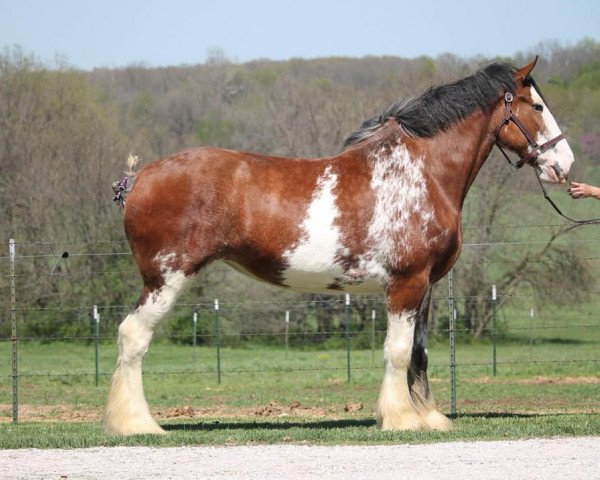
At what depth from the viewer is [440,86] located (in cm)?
988

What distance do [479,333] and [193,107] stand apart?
3798 centimetres

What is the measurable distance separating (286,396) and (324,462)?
9.29m

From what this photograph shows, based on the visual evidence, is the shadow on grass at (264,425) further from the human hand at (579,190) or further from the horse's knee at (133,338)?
the human hand at (579,190)

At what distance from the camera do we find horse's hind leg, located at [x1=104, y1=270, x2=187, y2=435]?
9023 mm

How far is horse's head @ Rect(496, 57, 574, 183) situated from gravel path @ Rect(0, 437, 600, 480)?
8.50ft

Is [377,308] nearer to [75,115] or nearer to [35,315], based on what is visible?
[35,315]

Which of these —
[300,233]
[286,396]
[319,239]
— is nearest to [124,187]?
[300,233]

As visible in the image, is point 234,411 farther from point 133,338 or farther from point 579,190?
point 579,190

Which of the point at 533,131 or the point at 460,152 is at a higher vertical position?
the point at 533,131

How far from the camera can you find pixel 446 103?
31.8 ft

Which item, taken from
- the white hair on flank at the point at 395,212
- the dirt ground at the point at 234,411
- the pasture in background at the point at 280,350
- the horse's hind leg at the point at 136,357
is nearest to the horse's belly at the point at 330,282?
the white hair on flank at the point at 395,212

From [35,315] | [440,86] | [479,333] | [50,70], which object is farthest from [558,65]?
[440,86]

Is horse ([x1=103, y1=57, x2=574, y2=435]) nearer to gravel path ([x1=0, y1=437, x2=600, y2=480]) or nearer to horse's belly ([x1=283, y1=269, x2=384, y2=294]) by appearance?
horse's belly ([x1=283, y1=269, x2=384, y2=294])

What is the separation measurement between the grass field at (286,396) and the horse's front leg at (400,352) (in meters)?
0.33
